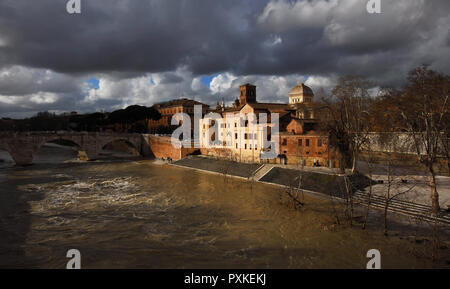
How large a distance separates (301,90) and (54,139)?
170 feet

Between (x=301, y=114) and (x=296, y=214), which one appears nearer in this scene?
(x=296, y=214)

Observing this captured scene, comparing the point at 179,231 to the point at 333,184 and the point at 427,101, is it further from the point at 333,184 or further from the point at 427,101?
the point at 427,101

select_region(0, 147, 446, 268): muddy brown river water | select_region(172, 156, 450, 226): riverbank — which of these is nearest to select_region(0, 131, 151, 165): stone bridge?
select_region(0, 147, 446, 268): muddy brown river water

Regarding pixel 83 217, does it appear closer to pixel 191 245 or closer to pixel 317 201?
pixel 191 245

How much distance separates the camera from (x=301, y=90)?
62.3m

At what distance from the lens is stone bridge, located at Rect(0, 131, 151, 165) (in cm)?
3947

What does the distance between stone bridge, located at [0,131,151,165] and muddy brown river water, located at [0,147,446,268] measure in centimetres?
1739

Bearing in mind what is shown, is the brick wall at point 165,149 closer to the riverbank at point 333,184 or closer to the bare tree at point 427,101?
the riverbank at point 333,184

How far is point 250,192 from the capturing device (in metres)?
23.9

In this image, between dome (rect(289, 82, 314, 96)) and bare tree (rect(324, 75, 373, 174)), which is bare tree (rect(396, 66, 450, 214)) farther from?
dome (rect(289, 82, 314, 96))

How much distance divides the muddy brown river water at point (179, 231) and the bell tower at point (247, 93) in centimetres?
2831

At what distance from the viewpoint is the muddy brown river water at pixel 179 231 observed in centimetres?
1193
